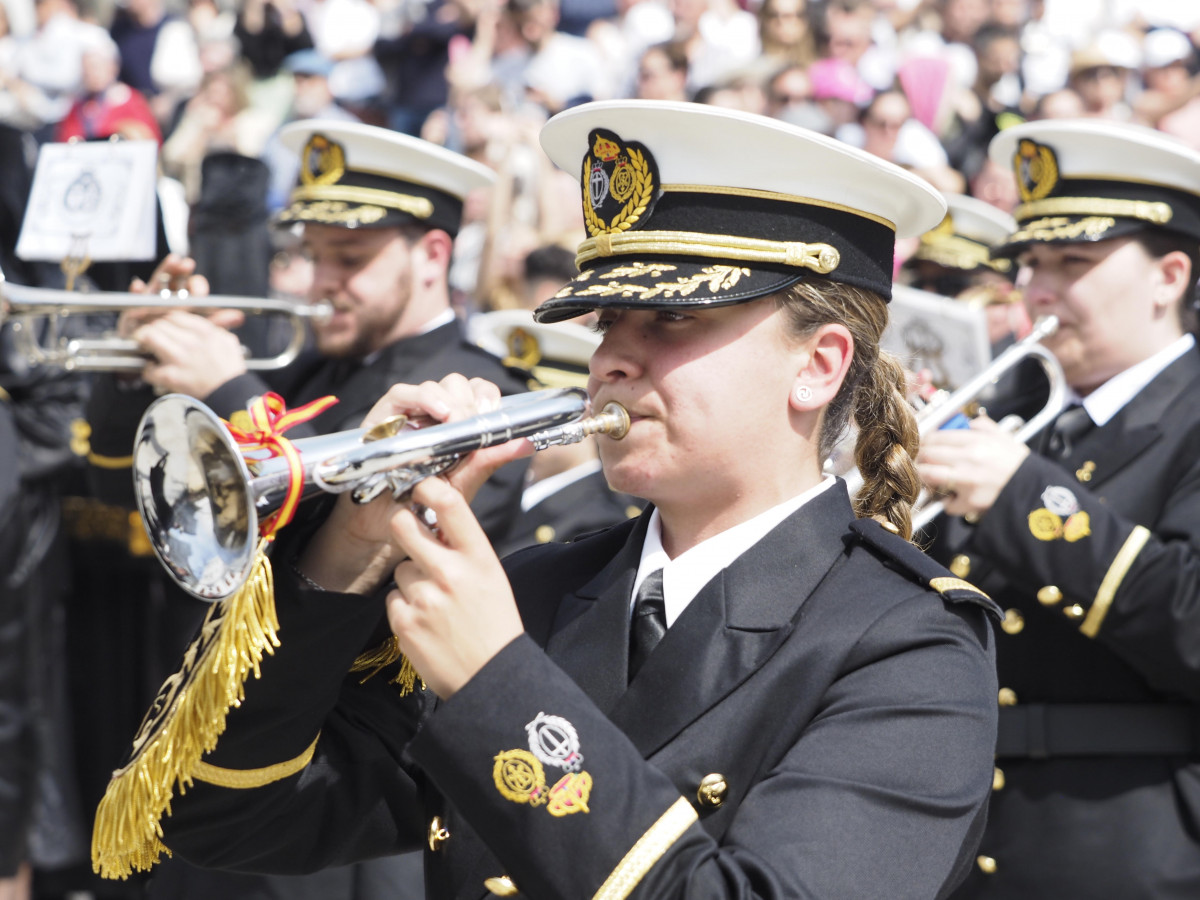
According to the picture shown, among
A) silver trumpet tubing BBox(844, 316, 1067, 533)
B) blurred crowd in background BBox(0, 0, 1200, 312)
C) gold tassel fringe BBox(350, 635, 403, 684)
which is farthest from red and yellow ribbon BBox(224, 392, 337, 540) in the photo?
blurred crowd in background BBox(0, 0, 1200, 312)

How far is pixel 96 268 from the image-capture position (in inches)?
250

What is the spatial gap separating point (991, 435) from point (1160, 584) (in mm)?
555

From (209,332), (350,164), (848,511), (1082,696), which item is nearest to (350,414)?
(209,332)

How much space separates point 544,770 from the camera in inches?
72.7

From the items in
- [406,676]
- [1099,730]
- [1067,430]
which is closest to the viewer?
[406,676]

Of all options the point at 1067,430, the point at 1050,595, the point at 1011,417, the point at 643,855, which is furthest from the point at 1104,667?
the point at 643,855

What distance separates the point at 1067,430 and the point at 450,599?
272cm

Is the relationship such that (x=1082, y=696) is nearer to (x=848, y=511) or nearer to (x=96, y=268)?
(x=848, y=511)

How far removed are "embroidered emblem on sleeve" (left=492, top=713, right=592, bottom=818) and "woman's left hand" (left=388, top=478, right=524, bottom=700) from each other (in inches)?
4.3

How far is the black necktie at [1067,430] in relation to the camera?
4137mm

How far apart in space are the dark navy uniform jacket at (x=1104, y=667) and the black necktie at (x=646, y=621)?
5.61ft

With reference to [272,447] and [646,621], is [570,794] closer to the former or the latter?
[646,621]

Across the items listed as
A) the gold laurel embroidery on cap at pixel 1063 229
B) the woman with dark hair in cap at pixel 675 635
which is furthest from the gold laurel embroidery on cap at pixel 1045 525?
the woman with dark hair in cap at pixel 675 635

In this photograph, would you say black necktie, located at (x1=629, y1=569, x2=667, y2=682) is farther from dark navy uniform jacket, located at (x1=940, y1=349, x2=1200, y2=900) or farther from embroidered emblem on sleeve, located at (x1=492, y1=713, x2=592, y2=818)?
dark navy uniform jacket, located at (x1=940, y1=349, x2=1200, y2=900)
